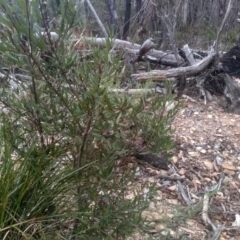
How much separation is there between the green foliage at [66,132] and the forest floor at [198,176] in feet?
1.37

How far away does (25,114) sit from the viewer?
191cm

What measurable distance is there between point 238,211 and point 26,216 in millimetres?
1465

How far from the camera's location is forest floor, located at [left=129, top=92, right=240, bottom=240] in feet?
8.07

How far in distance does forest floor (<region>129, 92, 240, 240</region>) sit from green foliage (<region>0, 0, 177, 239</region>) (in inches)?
16.4

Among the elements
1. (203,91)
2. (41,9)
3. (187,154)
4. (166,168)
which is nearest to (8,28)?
(41,9)

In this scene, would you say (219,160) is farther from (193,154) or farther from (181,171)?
(181,171)

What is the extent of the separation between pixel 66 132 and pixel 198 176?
1.60 metres

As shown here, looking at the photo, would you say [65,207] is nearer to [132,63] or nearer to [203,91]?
[203,91]

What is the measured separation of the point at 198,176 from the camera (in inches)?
124

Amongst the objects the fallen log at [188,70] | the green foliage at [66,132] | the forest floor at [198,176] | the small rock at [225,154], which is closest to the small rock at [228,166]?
the forest floor at [198,176]

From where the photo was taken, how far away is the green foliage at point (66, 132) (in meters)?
1.55

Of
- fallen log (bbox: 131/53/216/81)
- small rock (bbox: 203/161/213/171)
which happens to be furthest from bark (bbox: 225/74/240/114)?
small rock (bbox: 203/161/213/171)

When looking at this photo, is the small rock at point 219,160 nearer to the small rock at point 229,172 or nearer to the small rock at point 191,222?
the small rock at point 229,172

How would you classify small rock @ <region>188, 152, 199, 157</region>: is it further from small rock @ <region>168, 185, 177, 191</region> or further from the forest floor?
small rock @ <region>168, 185, 177, 191</region>
